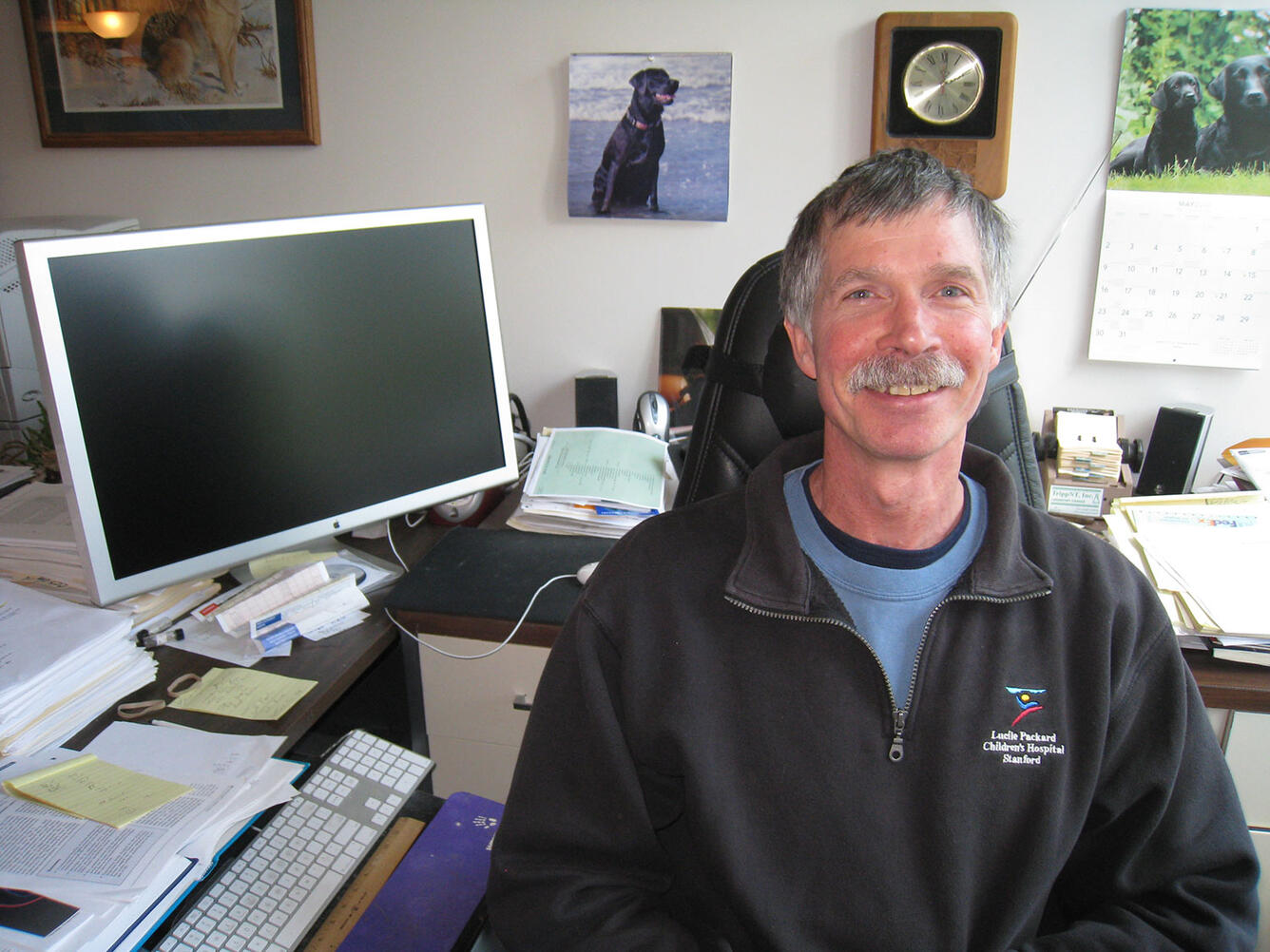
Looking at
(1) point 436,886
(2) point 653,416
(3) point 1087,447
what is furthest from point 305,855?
(3) point 1087,447

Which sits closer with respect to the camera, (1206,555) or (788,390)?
(788,390)

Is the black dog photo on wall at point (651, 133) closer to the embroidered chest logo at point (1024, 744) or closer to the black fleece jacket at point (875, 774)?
the black fleece jacket at point (875, 774)

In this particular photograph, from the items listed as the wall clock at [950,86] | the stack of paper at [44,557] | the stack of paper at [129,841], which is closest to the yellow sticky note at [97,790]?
the stack of paper at [129,841]

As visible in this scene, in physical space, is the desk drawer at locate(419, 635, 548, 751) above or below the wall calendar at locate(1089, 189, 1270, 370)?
below

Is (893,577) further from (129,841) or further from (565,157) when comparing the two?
(565,157)

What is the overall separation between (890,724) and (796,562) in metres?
0.19

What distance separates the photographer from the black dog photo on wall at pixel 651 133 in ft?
6.18

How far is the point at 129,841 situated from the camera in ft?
3.12

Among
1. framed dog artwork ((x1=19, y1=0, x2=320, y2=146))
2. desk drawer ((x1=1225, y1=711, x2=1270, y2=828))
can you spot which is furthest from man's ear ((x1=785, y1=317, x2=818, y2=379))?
framed dog artwork ((x1=19, y1=0, x2=320, y2=146))

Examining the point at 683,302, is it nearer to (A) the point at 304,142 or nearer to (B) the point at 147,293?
(A) the point at 304,142

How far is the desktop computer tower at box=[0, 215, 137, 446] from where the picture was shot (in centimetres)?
190

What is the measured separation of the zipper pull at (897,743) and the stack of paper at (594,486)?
775mm

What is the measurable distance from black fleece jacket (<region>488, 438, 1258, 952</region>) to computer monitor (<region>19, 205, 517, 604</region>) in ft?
2.05

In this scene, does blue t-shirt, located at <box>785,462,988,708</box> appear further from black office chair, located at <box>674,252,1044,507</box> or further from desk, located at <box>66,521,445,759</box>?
desk, located at <box>66,521,445,759</box>
